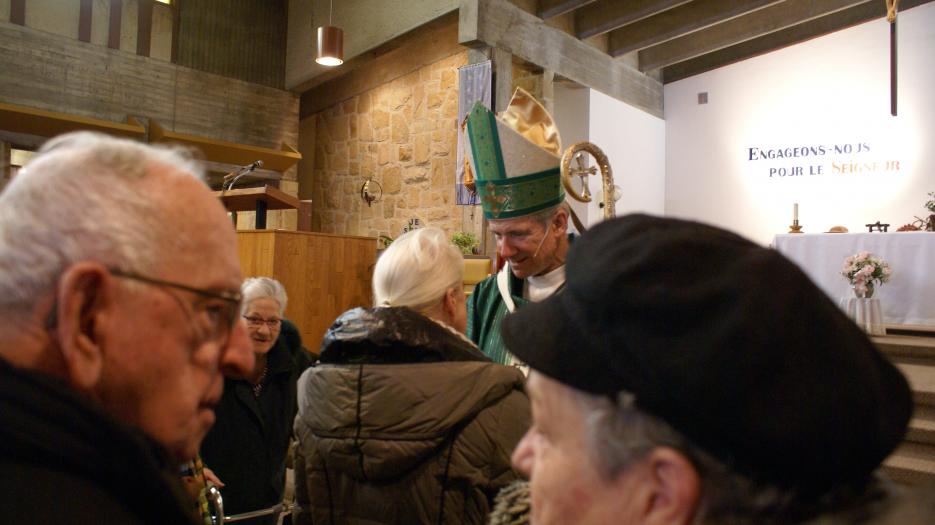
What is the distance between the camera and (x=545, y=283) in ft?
7.29

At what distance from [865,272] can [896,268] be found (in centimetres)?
51

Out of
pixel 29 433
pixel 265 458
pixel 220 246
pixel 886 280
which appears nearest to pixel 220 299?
pixel 220 246

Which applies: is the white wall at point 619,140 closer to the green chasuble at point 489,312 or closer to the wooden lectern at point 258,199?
the wooden lectern at point 258,199

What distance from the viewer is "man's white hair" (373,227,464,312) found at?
170 centimetres

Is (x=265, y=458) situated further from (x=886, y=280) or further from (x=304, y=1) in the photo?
(x=304, y=1)

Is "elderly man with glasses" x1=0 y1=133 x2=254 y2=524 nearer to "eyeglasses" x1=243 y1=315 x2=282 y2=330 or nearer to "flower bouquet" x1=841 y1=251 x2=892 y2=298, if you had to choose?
"eyeglasses" x1=243 y1=315 x2=282 y2=330

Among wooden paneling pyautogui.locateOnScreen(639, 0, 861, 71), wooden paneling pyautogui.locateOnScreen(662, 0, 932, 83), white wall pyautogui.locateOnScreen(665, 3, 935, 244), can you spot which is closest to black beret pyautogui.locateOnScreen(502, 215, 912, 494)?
wooden paneling pyautogui.locateOnScreen(639, 0, 861, 71)

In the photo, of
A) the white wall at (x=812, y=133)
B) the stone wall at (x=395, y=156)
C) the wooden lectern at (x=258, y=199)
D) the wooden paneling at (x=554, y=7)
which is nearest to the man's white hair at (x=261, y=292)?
the wooden lectern at (x=258, y=199)

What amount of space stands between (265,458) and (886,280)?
16.1 feet

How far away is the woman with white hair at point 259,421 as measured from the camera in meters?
2.46

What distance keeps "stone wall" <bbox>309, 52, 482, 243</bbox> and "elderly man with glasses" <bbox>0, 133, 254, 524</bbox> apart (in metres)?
7.49

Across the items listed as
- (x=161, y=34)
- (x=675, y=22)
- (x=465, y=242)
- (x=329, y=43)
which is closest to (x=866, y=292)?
(x=465, y=242)

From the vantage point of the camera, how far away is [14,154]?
33.0 feet

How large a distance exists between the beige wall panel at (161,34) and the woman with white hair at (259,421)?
8641 millimetres
